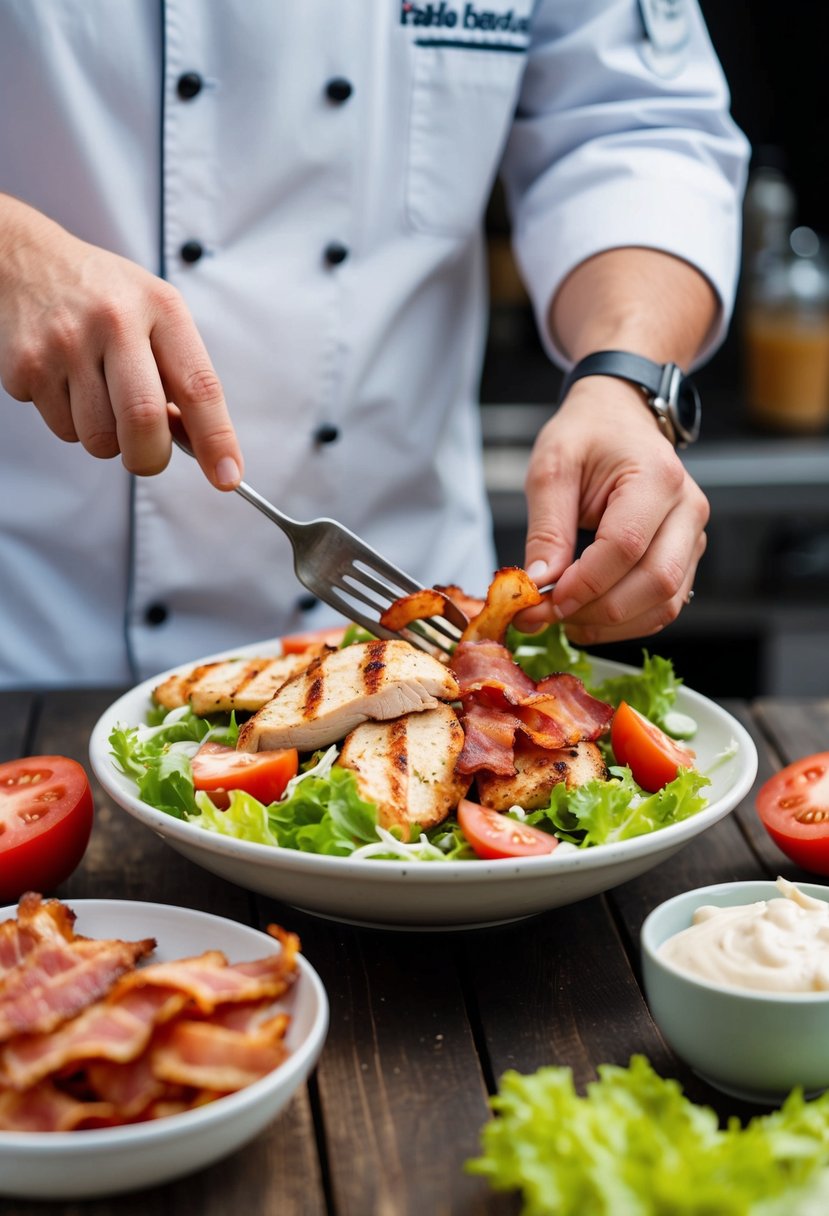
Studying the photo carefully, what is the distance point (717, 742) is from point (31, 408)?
1.15m

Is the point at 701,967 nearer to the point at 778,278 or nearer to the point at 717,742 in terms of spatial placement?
the point at 717,742

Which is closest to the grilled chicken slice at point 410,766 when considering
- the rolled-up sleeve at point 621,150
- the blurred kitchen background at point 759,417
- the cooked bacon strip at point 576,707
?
the cooked bacon strip at point 576,707

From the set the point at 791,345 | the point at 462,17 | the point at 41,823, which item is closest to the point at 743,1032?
the point at 41,823

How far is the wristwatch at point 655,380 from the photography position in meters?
1.81

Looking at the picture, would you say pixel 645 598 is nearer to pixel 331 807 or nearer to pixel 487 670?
pixel 487 670

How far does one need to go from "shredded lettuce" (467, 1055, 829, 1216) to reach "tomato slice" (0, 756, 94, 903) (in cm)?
63

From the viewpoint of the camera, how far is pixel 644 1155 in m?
0.90

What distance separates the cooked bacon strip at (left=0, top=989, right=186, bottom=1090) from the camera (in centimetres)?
97

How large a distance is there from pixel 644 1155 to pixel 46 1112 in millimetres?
434

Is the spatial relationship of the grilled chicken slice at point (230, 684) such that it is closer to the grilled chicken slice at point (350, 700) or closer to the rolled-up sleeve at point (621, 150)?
the grilled chicken slice at point (350, 700)

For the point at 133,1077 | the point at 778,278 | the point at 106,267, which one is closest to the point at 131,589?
the point at 106,267

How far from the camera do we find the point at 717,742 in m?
1.57

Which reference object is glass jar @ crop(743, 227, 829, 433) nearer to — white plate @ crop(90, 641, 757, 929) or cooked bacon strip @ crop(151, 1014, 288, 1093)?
white plate @ crop(90, 641, 757, 929)

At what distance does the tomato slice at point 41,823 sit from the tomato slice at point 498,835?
0.44 m
